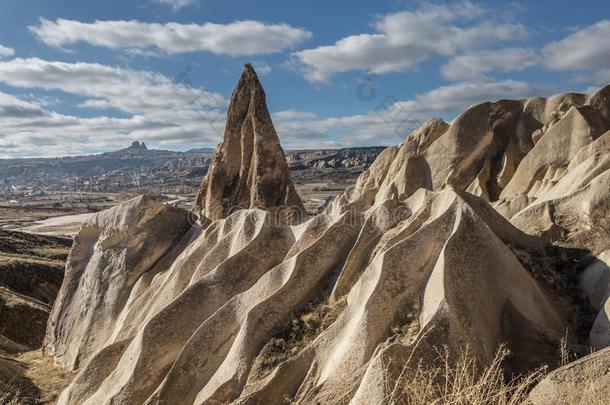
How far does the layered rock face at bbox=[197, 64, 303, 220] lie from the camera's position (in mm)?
18844

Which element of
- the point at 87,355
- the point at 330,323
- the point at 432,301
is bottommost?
the point at 87,355

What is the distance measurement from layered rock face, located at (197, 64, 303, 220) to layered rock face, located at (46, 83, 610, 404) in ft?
14.8

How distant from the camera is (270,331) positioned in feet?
27.9

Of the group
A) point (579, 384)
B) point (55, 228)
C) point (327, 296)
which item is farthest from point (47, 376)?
point (55, 228)

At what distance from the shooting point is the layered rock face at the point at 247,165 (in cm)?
1884

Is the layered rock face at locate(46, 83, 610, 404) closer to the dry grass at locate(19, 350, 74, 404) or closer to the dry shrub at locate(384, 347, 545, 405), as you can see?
the dry shrub at locate(384, 347, 545, 405)

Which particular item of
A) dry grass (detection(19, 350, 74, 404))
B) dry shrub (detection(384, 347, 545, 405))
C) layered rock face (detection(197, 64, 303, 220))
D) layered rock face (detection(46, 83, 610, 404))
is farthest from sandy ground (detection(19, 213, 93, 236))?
dry shrub (detection(384, 347, 545, 405))

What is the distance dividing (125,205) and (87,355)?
4.11 metres

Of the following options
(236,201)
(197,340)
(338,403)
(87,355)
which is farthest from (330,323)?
(236,201)

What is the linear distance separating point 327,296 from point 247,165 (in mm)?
11088

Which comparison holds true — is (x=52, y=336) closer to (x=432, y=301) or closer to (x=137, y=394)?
(x=137, y=394)

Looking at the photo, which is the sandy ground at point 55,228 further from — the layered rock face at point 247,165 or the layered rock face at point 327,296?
the layered rock face at point 327,296

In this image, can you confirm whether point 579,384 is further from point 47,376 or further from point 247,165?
point 247,165

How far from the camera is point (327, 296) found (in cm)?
898
